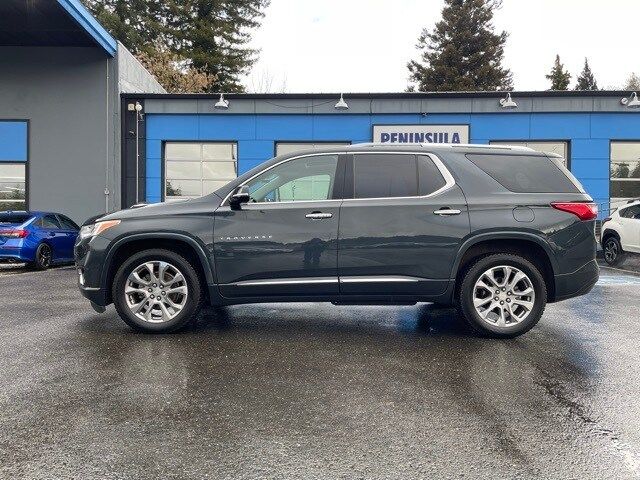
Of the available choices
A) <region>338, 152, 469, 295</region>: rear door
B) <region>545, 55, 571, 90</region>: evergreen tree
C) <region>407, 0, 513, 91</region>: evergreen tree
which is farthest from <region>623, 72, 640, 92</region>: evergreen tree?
<region>338, 152, 469, 295</region>: rear door

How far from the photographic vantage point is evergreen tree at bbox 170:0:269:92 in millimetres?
43469

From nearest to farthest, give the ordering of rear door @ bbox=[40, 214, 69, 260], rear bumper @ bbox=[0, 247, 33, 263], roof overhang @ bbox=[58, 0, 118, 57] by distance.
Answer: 1. rear bumper @ bbox=[0, 247, 33, 263]
2. rear door @ bbox=[40, 214, 69, 260]
3. roof overhang @ bbox=[58, 0, 118, 57]

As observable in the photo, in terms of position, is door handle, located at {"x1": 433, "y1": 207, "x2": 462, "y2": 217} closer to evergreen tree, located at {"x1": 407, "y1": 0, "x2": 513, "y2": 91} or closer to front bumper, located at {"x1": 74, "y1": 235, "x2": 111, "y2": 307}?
front bumper, located at {"x1": 74, "y1": 235, "x2": 111, "y2": 307}

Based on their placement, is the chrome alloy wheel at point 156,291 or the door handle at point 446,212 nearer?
the door handle at point 446,212

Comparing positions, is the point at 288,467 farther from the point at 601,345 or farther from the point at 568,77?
the point at 568,77

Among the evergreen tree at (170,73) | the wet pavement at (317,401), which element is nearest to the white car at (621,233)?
the wet pavement at (317,401)

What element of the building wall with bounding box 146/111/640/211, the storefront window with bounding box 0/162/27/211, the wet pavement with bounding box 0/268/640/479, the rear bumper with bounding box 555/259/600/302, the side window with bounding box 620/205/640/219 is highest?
the building wall with bounding box 146/111/640/211

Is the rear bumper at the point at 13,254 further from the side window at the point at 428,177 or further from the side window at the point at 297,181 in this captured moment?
the side window at the point at 428,177

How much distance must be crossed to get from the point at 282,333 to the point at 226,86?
4239 centimetres

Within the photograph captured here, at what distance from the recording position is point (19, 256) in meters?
12.4

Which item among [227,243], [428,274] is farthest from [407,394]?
[227,243]

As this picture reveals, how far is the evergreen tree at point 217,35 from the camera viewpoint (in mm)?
43469

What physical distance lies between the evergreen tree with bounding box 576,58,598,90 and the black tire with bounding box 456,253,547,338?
80407mm

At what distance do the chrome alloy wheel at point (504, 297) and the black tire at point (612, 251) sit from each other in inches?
403
